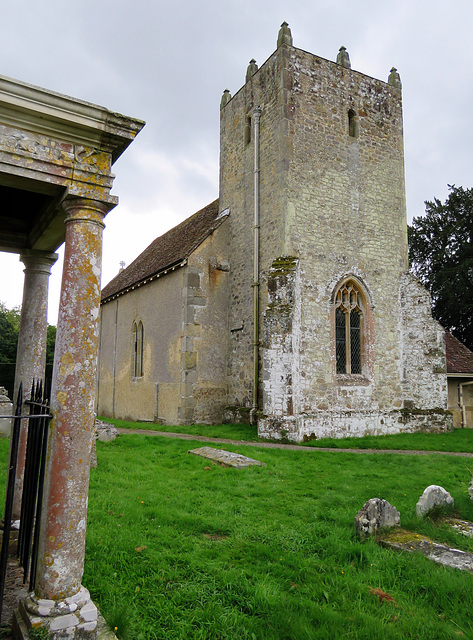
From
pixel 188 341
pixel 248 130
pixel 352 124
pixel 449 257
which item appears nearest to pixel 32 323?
pixel 188 341

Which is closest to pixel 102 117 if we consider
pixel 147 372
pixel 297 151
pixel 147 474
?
pixel 147 474

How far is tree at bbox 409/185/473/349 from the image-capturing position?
76.2 ft

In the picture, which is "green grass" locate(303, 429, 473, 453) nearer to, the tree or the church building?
the church building

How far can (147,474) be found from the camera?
25.0ft

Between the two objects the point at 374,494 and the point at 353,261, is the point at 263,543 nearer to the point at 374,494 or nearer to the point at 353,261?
the point at 374,494

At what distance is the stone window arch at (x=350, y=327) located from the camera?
46.0 ft

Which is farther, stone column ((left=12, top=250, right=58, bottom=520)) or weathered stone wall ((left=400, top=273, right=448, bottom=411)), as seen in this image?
weathered stone wall ((left=400, top=273, right=448, bottom=411))

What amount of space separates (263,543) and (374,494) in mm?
2683

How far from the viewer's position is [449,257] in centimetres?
2495

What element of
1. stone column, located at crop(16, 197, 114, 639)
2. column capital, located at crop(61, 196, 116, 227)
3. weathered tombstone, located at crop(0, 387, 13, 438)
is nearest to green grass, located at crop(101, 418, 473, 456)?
weathered tombstone, located at crop(0, 387, 13, 438)

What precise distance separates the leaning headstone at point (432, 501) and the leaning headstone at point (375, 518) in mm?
505

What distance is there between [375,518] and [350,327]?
9.52m

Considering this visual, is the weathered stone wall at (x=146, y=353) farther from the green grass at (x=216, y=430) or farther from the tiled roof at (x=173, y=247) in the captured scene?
the green grass at (x=216, y=430)

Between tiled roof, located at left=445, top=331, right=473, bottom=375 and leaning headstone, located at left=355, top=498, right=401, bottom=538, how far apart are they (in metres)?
12.6
